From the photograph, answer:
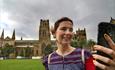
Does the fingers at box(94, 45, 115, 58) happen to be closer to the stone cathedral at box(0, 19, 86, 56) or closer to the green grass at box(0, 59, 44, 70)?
the green grass at box(0, 59, 44, 70)

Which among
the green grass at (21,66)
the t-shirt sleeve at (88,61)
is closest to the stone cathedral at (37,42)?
the green grass at (21,66)

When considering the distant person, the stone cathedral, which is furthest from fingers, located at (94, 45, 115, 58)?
the stone cathedral

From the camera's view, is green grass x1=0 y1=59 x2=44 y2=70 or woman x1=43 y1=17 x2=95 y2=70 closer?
woman x1=43 y1=17 x2=95 y2=70

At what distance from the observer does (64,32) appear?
7.86 feet

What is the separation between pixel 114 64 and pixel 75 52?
1176 mm

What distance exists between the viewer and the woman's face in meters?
2.37

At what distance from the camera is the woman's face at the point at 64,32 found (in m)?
2.37

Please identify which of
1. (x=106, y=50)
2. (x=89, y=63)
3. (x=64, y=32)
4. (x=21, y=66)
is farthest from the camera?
(x=21, y=66)

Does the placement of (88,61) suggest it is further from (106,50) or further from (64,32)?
(106,50)

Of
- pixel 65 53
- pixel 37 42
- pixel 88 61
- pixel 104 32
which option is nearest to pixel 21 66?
pixel 65 53

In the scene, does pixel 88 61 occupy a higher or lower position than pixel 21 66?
higher

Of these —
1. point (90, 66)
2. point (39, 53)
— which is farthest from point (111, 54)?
point (39, 53)

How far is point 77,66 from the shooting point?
7.58ft

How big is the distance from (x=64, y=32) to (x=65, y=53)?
0.15 m
